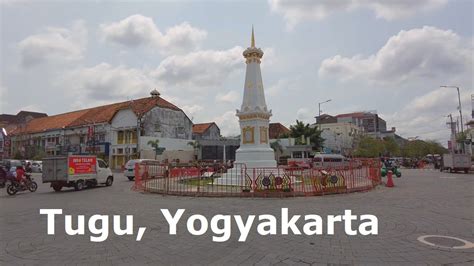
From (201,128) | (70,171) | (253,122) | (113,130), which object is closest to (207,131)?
(201,128)

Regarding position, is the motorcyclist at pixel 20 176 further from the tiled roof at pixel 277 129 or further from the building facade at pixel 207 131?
the tiled roof at pixel 277 129

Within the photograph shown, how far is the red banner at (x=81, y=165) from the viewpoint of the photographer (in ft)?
61.0

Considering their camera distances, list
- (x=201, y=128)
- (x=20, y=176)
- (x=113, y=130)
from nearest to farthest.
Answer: (x=20, y=176), (x=113, y=130), (x=201, y=128)

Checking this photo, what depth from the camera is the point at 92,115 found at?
5566 centimetres

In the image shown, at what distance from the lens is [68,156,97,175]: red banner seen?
18.6m

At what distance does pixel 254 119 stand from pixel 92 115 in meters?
43.1

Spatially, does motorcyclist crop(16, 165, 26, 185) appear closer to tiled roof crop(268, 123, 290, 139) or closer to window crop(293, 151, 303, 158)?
window crop(293, 151, 303, 158)

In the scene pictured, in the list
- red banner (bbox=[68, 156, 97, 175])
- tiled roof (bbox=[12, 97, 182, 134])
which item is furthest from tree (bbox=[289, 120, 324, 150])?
red banner (bbox=[68, 156, 97, 175])

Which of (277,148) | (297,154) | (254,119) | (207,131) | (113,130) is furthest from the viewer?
(207,131)

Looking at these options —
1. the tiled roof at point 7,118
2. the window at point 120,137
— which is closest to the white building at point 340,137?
the window at point 120,137

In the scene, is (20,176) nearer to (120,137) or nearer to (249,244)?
(249,244)

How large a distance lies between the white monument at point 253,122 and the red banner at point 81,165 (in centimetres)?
747

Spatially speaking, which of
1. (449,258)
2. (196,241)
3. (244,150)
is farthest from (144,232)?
(244,150)

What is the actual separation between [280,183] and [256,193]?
1.05m
